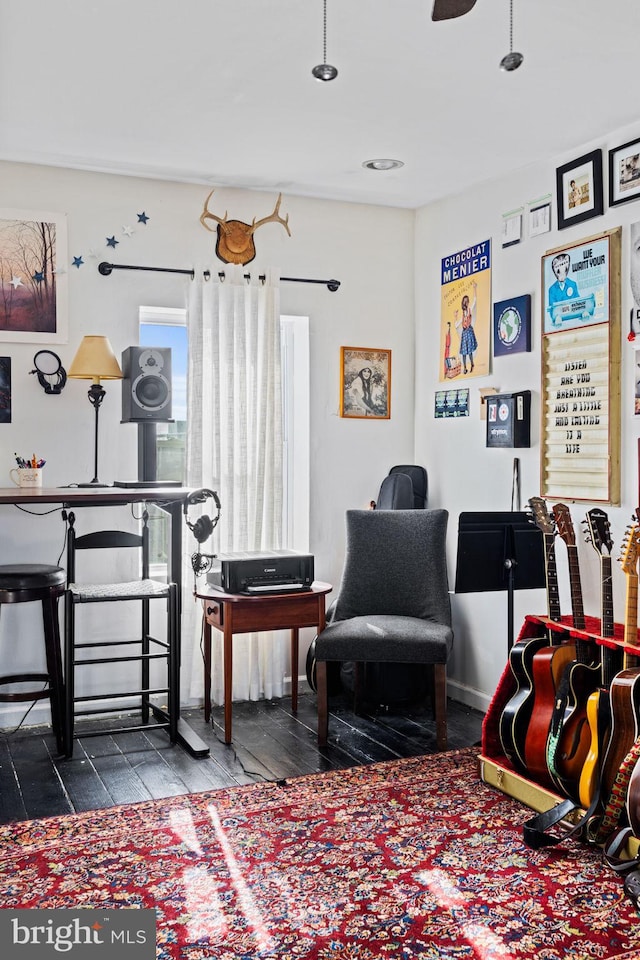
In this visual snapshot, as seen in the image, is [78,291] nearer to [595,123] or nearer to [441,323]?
[441,323]

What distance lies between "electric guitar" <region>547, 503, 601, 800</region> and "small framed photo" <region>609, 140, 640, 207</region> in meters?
1.70

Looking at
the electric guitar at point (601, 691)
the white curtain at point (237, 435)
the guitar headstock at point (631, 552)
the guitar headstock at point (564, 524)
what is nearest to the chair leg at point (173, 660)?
the white curtain at point (237, 435)

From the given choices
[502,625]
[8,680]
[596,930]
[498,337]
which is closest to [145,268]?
[498,337]

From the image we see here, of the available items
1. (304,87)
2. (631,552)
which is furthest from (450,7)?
(631,552)

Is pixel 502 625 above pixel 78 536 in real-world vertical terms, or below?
below

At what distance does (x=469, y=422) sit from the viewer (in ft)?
14.4

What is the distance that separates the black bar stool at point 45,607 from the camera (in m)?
3.46

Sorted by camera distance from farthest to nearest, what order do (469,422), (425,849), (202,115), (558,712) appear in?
1. (469,422)
2. (202,115)
3. (558,712)
4. (425,849)

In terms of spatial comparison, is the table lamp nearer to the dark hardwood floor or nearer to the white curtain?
the white curtain

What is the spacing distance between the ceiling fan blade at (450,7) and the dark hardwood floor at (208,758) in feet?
8.71

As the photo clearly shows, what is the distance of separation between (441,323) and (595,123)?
55.3 inches

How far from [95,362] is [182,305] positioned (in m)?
0.66

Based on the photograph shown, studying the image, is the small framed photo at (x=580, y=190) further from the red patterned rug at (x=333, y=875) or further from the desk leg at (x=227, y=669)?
the red patterned rug at (x=333, y=875)

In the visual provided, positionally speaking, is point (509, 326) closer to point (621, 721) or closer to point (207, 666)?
point (621, 721)
